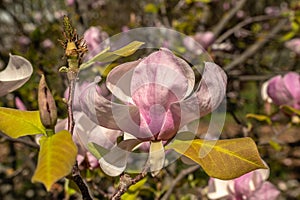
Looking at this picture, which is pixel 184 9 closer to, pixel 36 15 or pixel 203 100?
pixel 36 15

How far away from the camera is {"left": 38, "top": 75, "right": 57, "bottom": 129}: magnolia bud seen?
0.61 meters

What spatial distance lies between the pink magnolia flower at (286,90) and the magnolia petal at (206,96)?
2.48 ft

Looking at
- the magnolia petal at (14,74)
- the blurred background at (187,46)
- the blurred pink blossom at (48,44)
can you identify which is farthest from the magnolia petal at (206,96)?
the blurred pink blossom at (48,44)

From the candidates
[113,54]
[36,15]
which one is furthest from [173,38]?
[113,54]

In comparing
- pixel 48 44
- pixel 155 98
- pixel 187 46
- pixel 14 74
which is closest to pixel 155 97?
pixel 155 98

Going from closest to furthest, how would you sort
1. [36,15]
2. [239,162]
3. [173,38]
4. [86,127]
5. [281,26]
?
[239,162] < [86,127] < [173,38] < [281,26] < [36,15]

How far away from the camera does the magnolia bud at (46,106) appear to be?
610 mm

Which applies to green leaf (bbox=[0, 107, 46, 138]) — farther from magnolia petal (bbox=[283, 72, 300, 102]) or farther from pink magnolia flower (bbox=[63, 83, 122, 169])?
magnolia petal (bbox=[283, 72, 300, 102])

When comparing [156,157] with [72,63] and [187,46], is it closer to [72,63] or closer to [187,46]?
[72,63]

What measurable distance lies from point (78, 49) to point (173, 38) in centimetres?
196

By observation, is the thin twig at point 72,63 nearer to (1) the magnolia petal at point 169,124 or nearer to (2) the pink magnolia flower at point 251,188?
(1) the magnolia petal at point 169,124

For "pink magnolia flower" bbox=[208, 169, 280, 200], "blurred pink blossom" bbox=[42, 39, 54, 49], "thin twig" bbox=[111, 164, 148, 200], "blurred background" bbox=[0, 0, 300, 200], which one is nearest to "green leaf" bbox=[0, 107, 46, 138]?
"thin twig" bbox=[111, 164, 148, 200]

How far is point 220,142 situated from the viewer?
2.06ft

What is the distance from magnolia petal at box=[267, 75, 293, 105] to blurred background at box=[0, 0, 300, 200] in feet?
0.26
